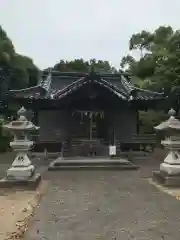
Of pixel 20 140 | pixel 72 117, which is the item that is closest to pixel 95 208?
pixel 20 140

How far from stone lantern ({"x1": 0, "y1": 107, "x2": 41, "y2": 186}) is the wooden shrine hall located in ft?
24.6

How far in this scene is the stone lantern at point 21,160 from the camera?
11102mm

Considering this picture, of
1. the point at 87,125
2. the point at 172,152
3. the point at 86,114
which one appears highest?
the point at 86,114

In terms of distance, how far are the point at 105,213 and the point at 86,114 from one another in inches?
522

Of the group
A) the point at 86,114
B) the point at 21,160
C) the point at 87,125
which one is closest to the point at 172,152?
the point at 21,160

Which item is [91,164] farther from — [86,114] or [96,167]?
[86,114]

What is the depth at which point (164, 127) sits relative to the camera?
38.3 ft

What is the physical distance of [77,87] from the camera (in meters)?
19.0

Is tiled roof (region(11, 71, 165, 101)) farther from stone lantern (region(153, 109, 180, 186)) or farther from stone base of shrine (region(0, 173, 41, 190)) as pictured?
stone base of shrine (region(0, 173, 41, 190))

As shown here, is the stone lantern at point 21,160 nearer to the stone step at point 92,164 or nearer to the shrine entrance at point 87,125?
the stone step at point 92,164

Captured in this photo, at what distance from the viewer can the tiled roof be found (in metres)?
19.0

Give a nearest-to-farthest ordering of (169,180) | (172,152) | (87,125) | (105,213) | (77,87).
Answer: (105,213) < (169,180) < (172,152) < (77,87) < (87,125)

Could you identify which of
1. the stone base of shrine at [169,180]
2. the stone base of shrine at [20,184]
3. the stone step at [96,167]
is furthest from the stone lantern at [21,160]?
the stone step at [96,167]

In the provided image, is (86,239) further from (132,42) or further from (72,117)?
(132,42)
